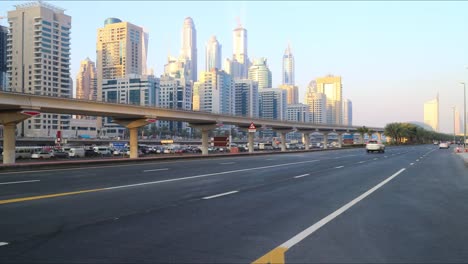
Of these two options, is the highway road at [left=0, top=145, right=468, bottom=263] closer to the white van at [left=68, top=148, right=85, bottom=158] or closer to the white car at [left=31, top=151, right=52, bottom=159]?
the white car at [left=31, top=151, right=52, bottom=159]

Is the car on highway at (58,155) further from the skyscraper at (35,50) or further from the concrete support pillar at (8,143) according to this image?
the skyscraper at (35,50)

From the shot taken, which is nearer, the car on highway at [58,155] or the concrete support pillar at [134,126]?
the concrete support pillar at [134,126]

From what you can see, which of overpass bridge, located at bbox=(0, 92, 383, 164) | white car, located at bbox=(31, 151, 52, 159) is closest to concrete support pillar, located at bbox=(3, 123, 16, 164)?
overpass bridge, located at bbox=(0, 92, 383, 164)

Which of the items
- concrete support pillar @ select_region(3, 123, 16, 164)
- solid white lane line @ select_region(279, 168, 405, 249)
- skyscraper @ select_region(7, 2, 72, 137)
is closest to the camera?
solid white lane line @ select_region(279, 168, 405, 249)

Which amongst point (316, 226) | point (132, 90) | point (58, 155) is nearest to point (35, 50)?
point (132, 90)

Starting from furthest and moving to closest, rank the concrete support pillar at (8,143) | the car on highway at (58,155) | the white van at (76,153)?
1. the white van at (76,153)
2. the car on highway at (58,155)
3. the concrete support pillar at (8,143)

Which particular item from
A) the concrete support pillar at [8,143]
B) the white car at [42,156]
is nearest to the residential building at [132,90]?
the white car at [42,156]

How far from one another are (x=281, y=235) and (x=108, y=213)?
4.20 meters

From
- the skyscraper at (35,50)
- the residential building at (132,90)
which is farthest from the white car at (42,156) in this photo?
the residential building at (132,90)

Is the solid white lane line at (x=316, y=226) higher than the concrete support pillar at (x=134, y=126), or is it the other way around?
the concrete support pillar at (x=134, y=126)

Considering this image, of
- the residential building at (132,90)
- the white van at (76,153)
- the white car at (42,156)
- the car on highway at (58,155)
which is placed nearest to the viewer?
the white car at (42,156)

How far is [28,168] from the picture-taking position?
25828 mm

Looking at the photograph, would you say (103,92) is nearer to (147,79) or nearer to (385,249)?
(147,79)

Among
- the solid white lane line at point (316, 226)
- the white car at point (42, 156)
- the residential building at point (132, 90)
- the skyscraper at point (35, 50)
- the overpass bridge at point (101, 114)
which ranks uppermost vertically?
the skyscraper at point (35, 50)
